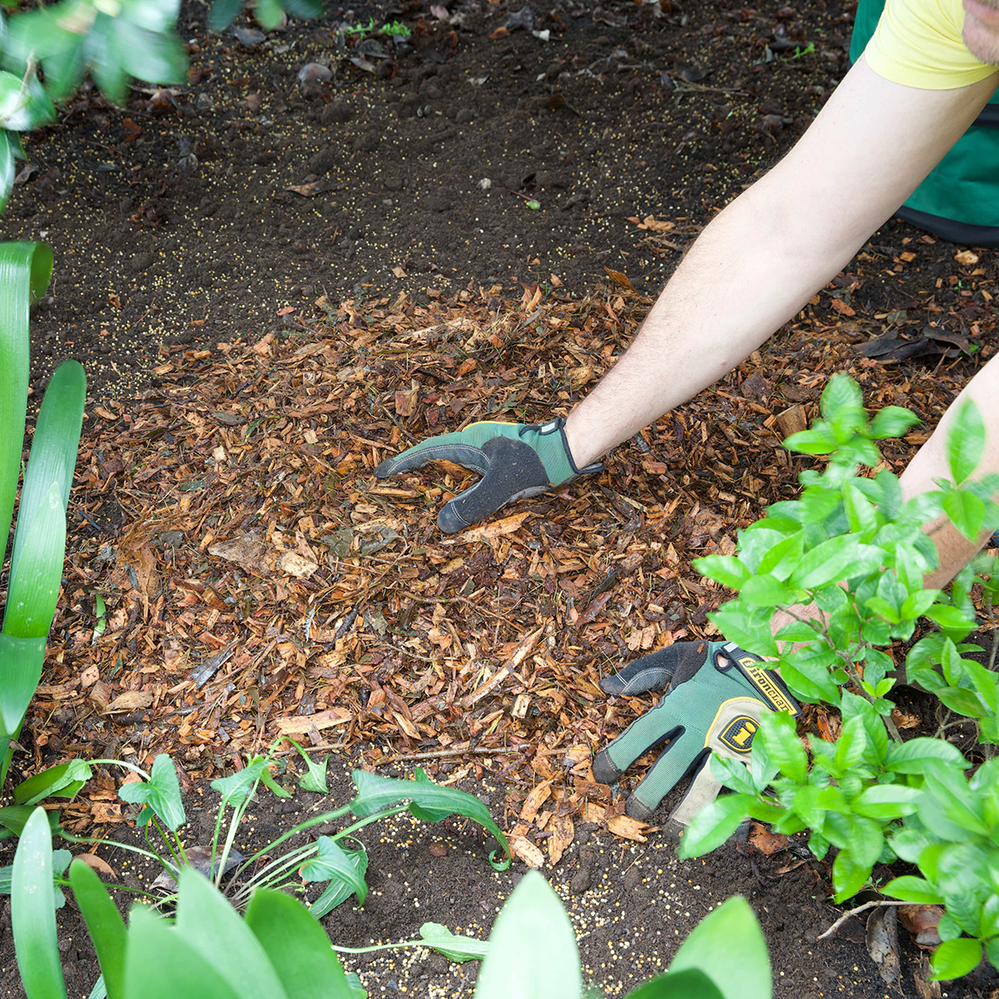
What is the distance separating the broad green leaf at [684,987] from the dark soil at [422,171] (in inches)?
72.9

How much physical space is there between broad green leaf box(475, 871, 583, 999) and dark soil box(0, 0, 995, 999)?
1849 mm

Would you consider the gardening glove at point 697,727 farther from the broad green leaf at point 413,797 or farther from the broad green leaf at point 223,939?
the broad green leaf at point 223,939

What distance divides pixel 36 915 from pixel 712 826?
88 cm

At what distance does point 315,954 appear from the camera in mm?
658

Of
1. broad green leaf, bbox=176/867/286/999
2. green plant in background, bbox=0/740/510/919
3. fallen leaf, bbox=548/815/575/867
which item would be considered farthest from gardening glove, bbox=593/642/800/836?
broad green leaf, bbox=176/867/286/999

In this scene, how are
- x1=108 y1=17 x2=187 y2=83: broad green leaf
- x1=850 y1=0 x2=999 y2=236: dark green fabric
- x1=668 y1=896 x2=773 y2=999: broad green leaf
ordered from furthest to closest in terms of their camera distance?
x1=850 y1=0 x2=999 y2=236: dark green fabric < x1=108 y1=17 x2=187 y2=83: broad green leaf < x1=668 y1=896 x2=773 y2=999: broad green leaf

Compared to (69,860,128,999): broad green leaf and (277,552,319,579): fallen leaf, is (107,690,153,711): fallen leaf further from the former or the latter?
(69,860,128,999): broad green leaf

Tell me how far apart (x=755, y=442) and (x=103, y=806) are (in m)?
1.71

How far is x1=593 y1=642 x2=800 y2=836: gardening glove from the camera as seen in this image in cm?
147

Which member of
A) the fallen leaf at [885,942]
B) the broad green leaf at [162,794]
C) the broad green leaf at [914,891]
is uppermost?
the broad green leaf at [914,891]

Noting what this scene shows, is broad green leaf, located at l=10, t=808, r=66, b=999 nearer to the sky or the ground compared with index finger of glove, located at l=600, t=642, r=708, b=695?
nearer to the sky

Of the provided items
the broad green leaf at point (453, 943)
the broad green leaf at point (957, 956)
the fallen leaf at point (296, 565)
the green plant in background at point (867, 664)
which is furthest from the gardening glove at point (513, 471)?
the broad green leaf at point (957, 956)

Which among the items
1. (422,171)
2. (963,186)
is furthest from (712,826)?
(422,171)

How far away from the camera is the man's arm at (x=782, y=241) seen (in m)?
1.47
